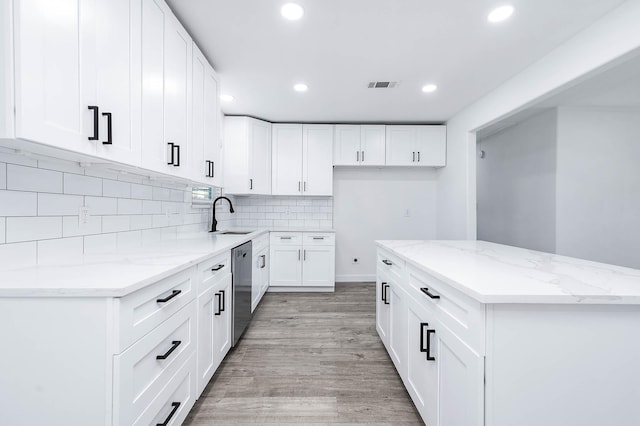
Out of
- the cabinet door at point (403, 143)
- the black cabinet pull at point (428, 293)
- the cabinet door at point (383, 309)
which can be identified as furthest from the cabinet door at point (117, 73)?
the cabinet door at point (403, 143)

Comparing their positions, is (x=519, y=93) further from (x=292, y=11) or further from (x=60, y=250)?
(x=60, y=250)

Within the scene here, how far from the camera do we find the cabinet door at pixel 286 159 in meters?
4.06

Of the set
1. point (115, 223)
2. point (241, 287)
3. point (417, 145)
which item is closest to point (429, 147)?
point (417, 145)

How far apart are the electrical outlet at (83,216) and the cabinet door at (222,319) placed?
2.64ft

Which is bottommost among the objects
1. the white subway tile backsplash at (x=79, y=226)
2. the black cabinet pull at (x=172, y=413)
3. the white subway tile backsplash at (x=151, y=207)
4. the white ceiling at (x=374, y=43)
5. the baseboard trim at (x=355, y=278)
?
the baseboard trim at (x=355, y=278)

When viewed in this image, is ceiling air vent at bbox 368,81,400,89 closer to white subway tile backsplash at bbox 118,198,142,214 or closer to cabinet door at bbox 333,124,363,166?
cabinet door at bbox 333,124,363,166

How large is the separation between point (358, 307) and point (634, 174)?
3.65m

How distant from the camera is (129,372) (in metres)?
0.96

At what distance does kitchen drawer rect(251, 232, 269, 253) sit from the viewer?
302cm

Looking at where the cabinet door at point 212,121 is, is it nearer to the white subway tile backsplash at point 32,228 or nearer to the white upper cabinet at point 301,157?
the white subway tile backsplash at point 32,228

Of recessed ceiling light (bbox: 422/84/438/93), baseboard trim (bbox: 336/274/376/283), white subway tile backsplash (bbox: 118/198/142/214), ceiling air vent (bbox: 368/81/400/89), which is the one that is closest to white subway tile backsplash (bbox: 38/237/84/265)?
white subway tile backsplash (bbox: 118/198/142/214)

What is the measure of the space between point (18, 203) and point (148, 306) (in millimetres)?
761

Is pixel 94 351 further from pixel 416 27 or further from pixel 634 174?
pixel 634 174

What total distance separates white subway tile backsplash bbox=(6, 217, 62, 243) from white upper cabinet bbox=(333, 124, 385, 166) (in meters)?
3.28
